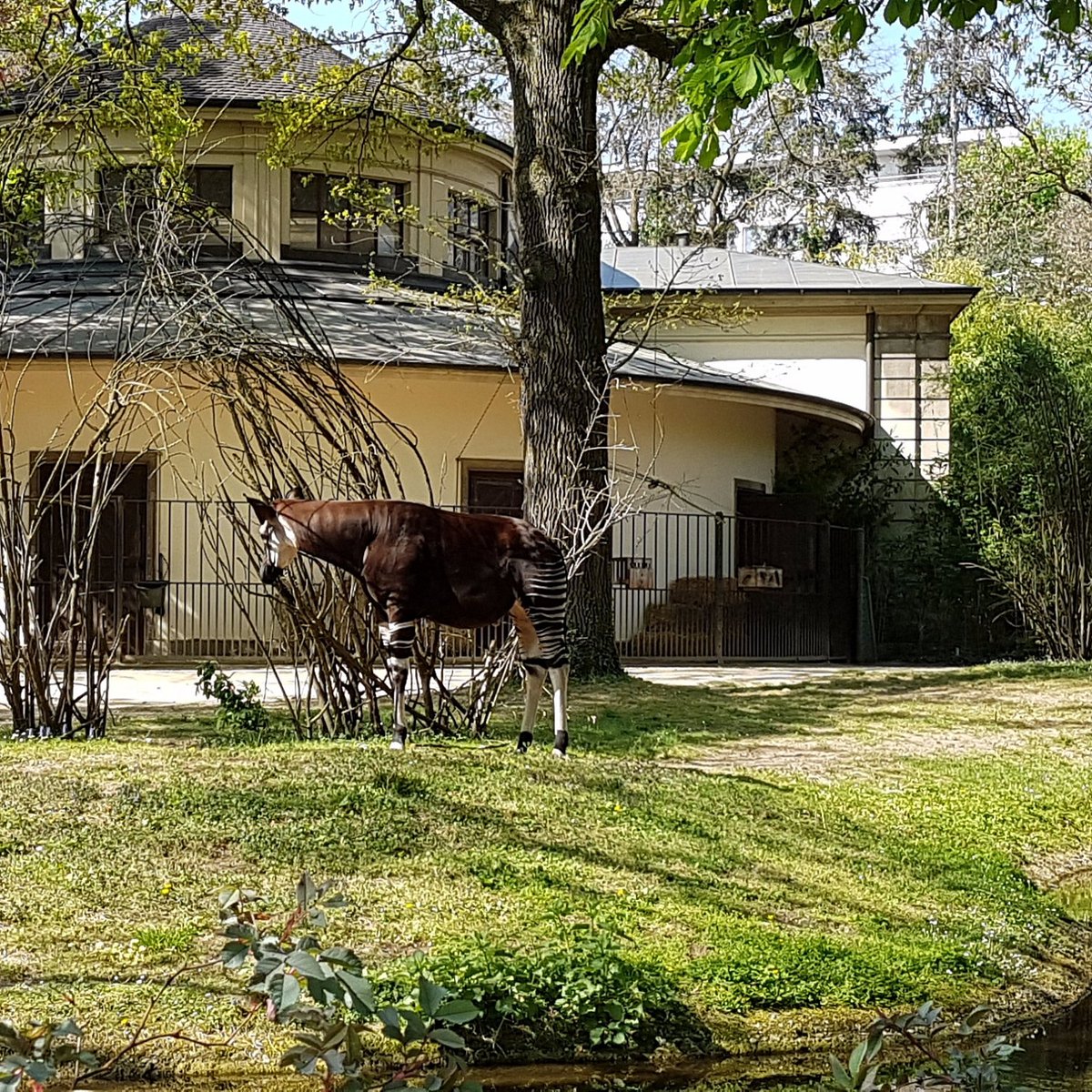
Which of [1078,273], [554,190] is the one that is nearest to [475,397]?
[554,190]

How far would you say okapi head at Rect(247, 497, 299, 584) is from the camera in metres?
9.52

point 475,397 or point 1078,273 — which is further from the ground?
point 1078,273

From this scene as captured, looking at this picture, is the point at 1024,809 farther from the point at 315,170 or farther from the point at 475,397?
the point at 315,170

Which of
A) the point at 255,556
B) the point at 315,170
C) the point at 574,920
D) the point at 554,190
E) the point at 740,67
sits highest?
the point at 315,170

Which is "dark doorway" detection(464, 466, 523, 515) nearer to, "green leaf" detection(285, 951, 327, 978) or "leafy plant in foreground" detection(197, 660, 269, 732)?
"leafy plant in foreground" detection(197, 660, 269, 732)

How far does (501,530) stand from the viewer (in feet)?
32.6

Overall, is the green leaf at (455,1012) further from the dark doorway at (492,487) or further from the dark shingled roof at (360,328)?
the dark doorway at (492,487)

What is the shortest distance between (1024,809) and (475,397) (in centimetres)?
1275

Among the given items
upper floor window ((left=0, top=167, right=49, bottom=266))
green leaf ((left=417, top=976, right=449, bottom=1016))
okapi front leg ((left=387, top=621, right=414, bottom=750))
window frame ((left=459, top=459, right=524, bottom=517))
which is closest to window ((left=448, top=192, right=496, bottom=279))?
window frame ((left=459, top=459, right=524, bottom=517))

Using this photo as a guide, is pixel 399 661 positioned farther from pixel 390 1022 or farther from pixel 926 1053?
pixel 390 1022

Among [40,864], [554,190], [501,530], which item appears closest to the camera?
[40,864]

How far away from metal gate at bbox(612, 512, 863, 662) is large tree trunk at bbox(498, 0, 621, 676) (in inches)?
215

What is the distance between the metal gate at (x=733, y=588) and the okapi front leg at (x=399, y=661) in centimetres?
1204

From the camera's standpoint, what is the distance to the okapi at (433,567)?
9.54 m
